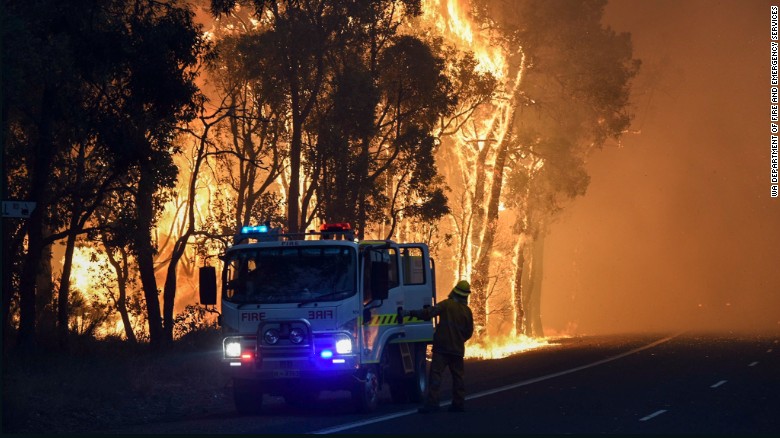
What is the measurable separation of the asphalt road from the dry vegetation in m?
1.38

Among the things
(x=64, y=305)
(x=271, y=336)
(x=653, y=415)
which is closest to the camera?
(x=653, y=415)

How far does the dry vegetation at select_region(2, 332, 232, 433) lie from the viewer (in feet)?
65.0

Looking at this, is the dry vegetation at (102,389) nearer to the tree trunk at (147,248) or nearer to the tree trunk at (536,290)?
the tree trunk at (147,248)

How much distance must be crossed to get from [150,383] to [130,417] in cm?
320

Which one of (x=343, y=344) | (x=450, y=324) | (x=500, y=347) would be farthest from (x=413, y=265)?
(x=500, y=347)

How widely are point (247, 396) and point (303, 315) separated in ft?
6.33

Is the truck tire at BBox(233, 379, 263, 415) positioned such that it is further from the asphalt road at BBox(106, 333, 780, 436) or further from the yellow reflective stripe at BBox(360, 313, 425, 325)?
the yellow reflective stripe at BBox(360, 313, 425, 325)

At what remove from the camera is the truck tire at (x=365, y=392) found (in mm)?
20688

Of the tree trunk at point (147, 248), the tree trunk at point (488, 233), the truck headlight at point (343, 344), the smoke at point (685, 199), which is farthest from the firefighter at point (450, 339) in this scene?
the smoke at point (685, 199)

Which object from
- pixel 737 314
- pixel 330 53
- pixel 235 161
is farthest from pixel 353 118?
pixel 737 314

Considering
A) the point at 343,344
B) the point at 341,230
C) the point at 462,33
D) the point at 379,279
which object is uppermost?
the point at 462,33

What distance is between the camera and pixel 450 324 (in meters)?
20.6

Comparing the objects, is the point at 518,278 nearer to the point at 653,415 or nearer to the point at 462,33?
the point at 462,33

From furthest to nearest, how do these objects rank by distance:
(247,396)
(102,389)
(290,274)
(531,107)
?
1. (531,107)
2. (102,389)
3. (247,396)
4. (290,274)
